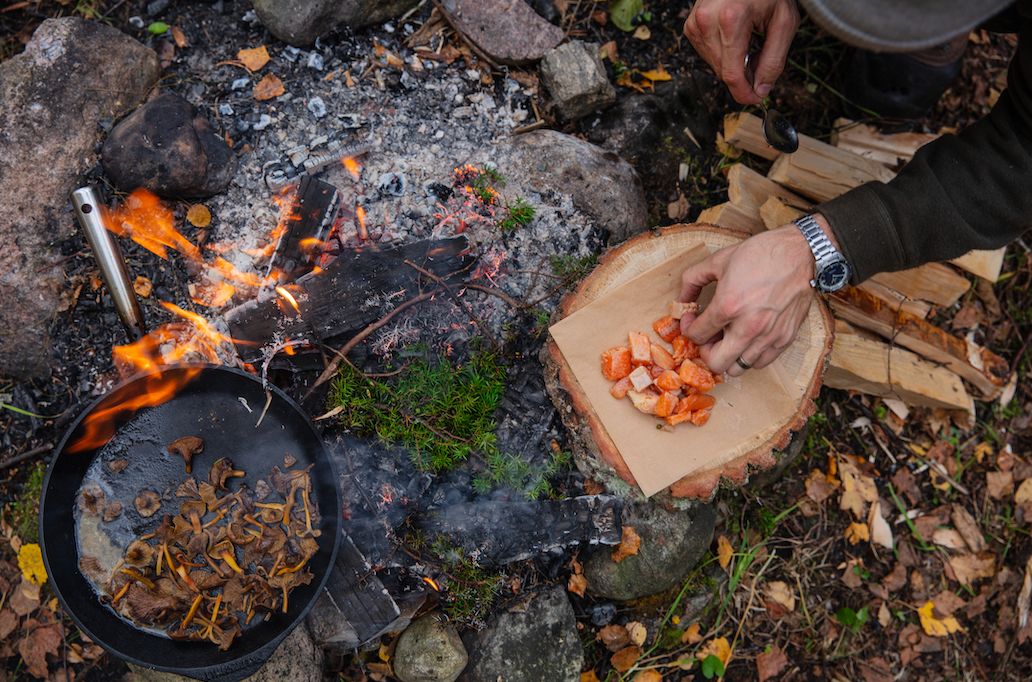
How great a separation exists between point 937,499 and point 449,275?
3241mm

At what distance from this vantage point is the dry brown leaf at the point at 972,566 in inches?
159

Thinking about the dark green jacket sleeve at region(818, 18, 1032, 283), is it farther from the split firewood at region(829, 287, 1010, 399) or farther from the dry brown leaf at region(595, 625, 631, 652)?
the dry brown leaf at region(595, 625, 631, 652)

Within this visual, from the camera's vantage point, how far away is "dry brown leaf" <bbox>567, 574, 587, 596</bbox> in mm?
3604

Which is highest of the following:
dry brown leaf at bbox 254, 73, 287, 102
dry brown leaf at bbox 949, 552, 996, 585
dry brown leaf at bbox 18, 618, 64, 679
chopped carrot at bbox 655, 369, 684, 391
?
dry brown leaf at bbox 254, 73, 287, 102

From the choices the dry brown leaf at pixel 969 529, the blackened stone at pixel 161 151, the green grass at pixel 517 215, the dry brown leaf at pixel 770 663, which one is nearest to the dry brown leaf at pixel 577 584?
the dry brown leaf at pixel 770 663

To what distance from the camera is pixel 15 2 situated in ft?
11.9

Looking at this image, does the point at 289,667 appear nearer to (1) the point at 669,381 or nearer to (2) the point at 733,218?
(1) the point at 669,381

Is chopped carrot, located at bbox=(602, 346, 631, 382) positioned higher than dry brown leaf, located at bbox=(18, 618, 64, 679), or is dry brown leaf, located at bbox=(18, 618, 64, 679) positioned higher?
chopped carrot, located at bbox=(602, 346, 631, 382)

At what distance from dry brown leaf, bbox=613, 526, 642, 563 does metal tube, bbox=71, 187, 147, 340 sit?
2509 mm

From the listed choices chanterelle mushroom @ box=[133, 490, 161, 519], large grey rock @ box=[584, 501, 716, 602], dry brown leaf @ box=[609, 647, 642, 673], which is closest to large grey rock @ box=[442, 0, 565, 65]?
large grey rock @ box=[584, 501, 716, 602]

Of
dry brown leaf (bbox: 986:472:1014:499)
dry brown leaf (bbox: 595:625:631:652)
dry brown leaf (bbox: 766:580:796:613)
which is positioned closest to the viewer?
dry brown leaf (bbox: 595:625:631:652)

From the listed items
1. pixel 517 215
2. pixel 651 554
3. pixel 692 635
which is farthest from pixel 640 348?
pixel 692 635

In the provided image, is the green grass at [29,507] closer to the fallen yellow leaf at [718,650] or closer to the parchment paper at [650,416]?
the parchment paper at [650,416]

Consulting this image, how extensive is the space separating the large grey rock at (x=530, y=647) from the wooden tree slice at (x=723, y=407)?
779mm
